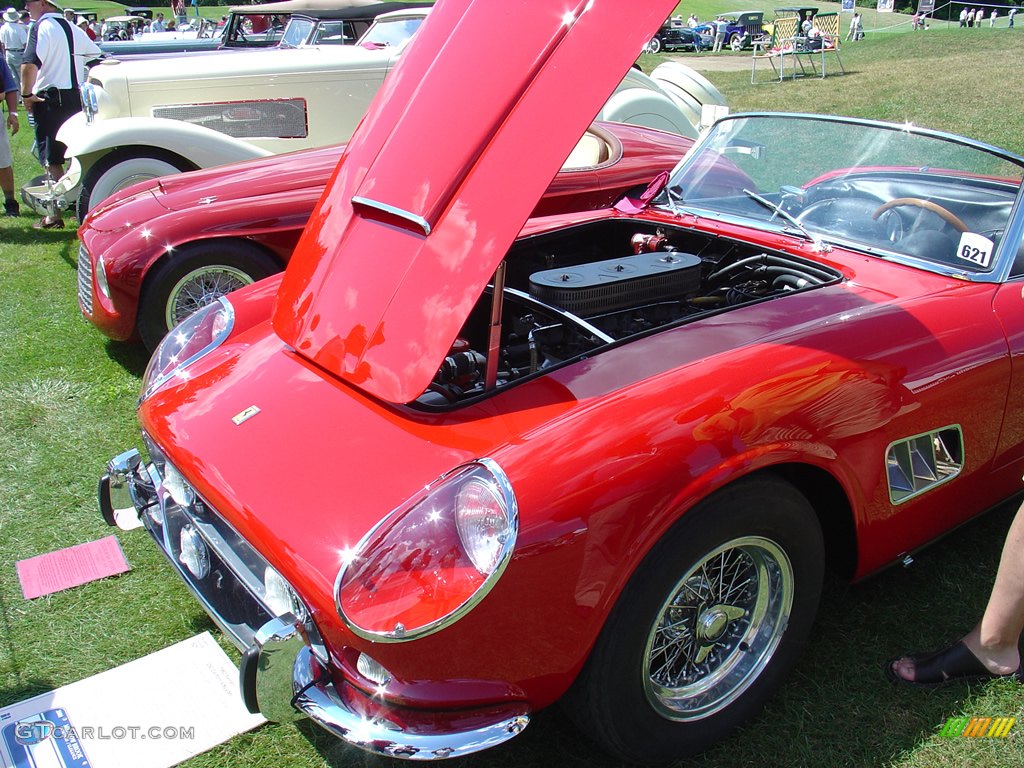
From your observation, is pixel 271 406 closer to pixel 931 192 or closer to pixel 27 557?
pixel 27 557

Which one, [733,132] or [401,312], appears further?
[733,132]

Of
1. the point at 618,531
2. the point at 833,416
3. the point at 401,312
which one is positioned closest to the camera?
the point at 618,531

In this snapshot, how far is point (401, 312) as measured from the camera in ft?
6.81

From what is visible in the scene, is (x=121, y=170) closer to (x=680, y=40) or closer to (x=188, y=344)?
(x=188, y=344)

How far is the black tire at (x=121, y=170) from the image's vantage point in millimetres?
5613

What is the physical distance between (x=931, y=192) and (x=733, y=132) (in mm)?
740

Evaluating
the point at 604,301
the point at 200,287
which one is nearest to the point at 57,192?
the point at 200,287

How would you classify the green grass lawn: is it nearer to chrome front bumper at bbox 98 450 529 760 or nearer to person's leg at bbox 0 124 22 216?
chrome front bumper at bbox 98 450 529 760

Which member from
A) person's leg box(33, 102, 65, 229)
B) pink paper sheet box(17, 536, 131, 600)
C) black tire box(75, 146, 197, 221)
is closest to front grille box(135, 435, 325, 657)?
pink paper sheet box(17, 536, 131, 600)

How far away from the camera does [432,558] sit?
160 centimetres

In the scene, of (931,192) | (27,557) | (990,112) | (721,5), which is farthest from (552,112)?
(721,5)

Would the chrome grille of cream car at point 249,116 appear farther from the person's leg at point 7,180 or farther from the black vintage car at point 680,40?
the black vintage car at point 680,40

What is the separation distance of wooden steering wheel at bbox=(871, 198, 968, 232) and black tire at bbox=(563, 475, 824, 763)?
1.23 meters

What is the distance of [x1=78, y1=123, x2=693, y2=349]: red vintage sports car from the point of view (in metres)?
4.00
